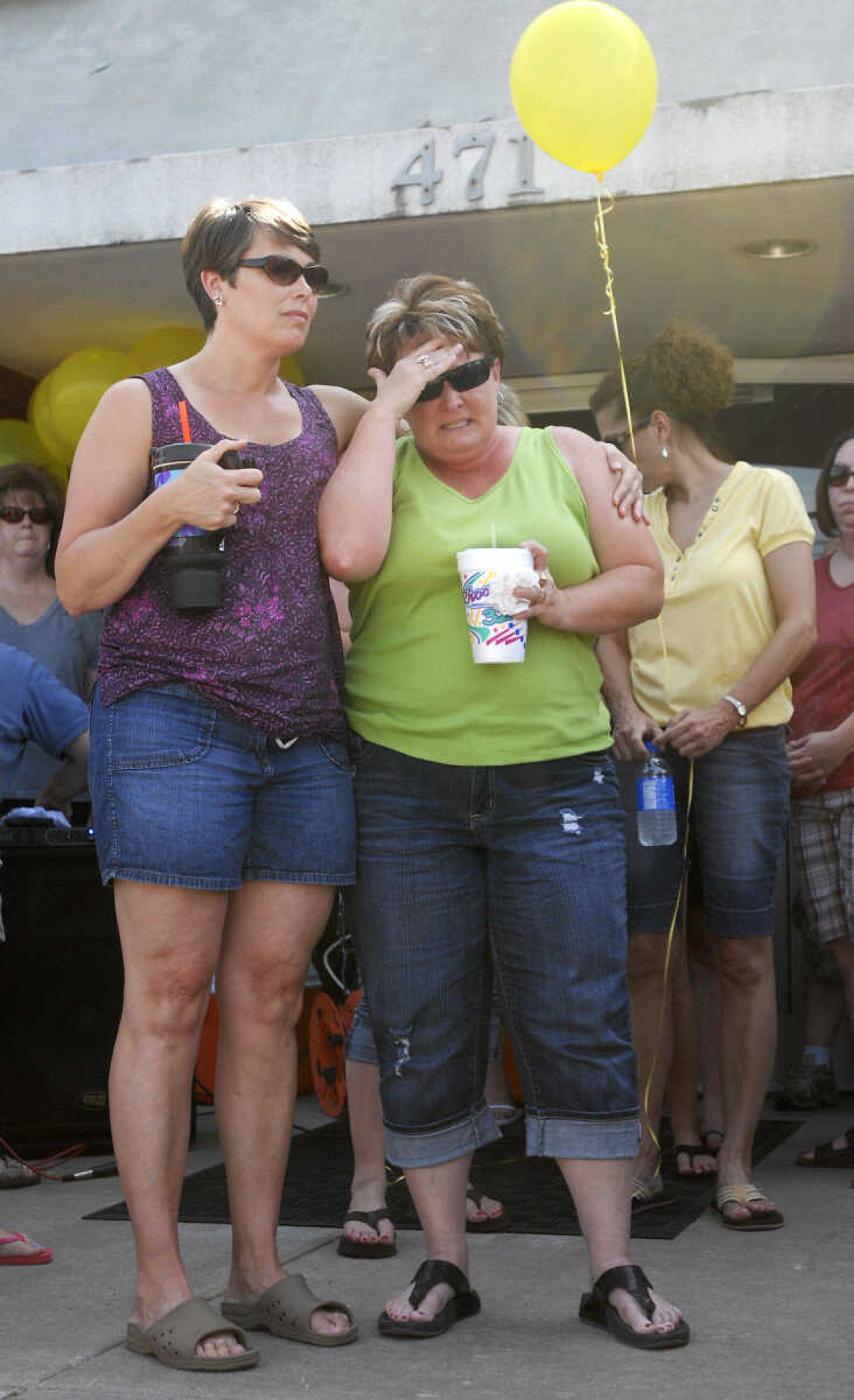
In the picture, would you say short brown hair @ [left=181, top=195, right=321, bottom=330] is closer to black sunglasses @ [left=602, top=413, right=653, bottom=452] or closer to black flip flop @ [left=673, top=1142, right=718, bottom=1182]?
black sunglasses @ [left=602, top=413, right=653, bottom=452]

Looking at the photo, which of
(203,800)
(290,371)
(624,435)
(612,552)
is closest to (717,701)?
(624,435)

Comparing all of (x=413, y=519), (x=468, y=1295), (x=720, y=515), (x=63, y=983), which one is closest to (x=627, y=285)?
(x=720, y=515)

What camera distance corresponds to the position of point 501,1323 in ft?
9.98

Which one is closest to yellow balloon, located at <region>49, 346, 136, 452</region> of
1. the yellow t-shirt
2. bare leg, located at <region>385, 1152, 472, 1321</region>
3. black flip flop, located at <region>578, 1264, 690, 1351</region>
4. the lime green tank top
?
the yellow t-shirt

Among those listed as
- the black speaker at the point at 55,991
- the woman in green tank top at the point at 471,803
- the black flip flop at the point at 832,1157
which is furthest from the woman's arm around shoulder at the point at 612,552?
the black speaker at the point at 55,991

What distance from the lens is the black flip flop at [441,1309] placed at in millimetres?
2926

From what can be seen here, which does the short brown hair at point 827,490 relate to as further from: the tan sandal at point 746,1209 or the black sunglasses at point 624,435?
the tan sandal at point 746,1209

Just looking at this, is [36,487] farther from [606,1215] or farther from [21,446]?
[606,1215]

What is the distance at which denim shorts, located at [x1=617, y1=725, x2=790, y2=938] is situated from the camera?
3.86 m

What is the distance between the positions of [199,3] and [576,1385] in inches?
208

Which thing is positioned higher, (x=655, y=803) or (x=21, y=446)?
(x=21, y=446)

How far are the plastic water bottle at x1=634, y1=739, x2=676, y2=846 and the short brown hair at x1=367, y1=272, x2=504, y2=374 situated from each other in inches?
42.4

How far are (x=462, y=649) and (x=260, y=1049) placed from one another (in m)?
0.77

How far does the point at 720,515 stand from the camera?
4.05 metres
